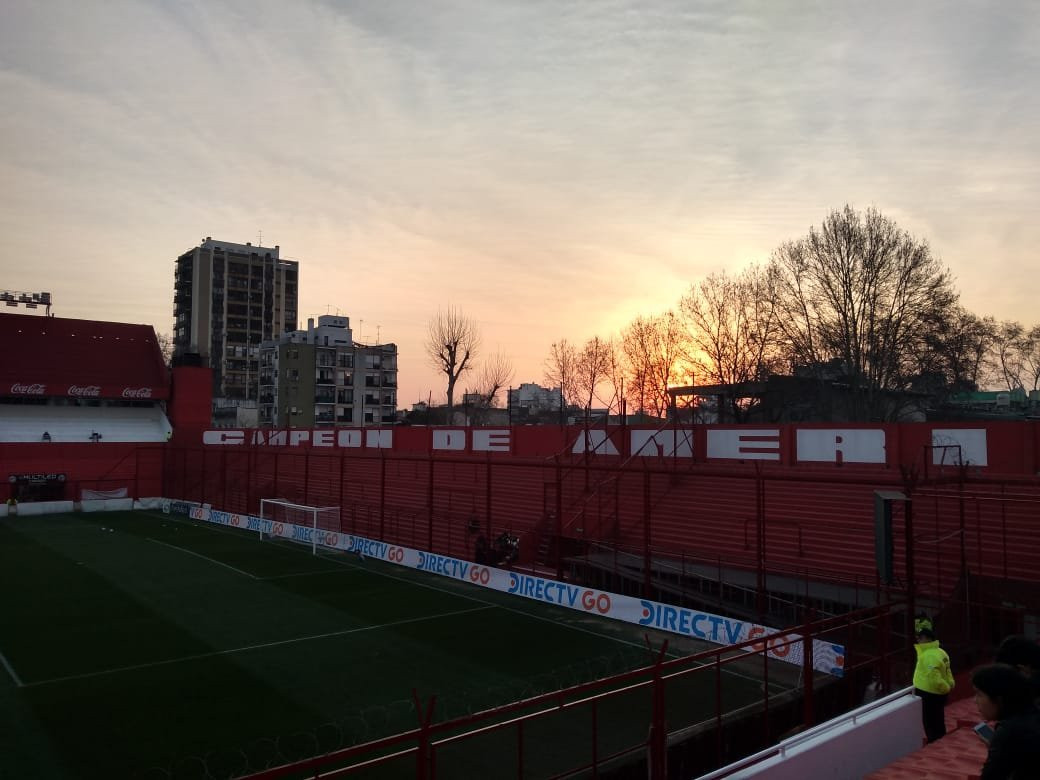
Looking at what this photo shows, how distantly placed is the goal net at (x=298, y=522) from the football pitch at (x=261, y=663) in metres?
4.20

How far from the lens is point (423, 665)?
1512cm

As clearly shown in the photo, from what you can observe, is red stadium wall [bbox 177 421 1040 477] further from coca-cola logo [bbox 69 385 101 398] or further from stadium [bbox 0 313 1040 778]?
coca-cola logo [bbox 69 385 101 398]

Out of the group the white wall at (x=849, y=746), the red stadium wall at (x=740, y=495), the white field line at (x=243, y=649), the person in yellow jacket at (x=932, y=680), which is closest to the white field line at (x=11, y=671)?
the white field line at (x=243, y=649)

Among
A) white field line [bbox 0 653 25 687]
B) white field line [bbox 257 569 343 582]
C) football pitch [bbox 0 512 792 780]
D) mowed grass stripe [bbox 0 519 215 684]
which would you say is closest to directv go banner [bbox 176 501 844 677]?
football pitch [bbox 0 512 792 780]

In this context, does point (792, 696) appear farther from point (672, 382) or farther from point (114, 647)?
point (672, 382)

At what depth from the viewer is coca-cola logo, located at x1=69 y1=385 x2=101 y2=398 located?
5012cm

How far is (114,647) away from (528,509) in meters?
16.2

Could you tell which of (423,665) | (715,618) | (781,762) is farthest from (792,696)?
(423,665)

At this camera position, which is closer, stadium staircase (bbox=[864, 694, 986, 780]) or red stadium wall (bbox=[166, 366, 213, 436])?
stadium staircase (bbox=[864, 694, 986, 780])

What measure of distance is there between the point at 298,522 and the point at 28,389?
2517cm

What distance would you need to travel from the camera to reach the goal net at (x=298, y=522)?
30297mm

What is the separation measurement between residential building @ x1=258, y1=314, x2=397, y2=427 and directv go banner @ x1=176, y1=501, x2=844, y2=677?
69.9 meters

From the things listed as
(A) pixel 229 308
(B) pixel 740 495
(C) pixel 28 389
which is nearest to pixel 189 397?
(C) pixel 28 389

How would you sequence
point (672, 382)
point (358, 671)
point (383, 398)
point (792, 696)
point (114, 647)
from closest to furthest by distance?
point (792, 696)
point (358, 671)
point (114, 647)
point (672, 382)
point (383, 398)
